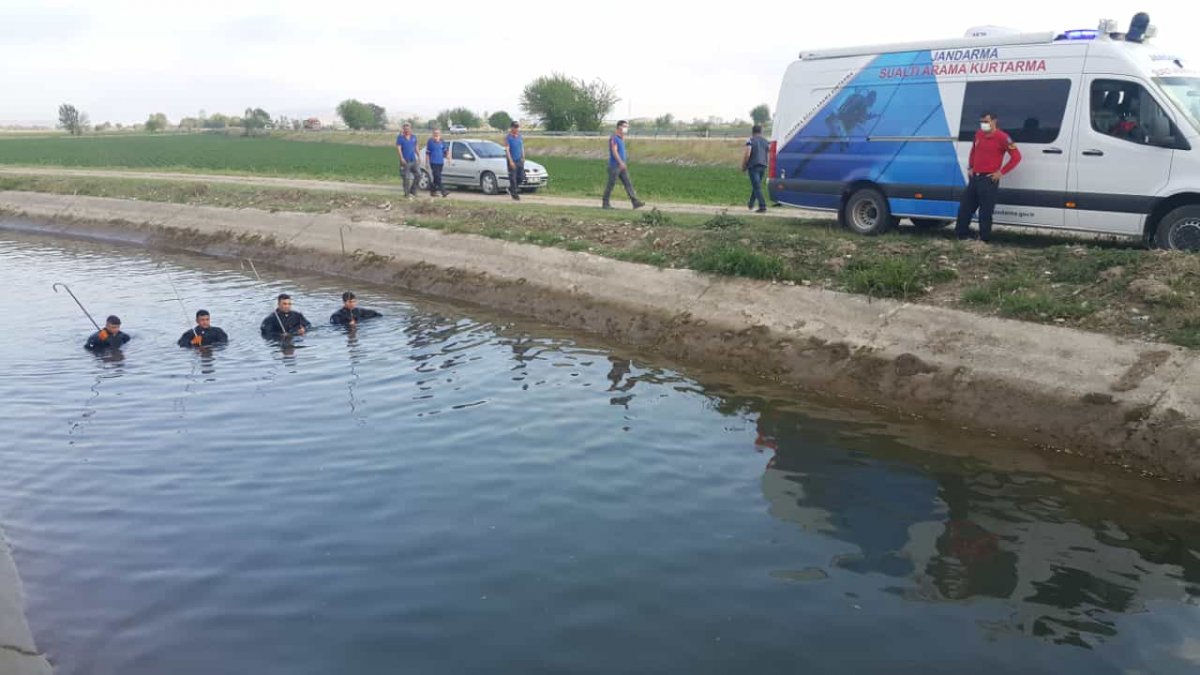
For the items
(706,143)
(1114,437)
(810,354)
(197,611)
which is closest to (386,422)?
(197,611)

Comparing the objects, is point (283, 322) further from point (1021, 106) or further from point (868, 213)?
point (1021, 106)

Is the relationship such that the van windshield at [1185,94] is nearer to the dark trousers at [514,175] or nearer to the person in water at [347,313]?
the person in water at [347,313]

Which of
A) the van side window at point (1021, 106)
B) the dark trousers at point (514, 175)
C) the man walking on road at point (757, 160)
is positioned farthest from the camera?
the dark trousers at point (514, 175)

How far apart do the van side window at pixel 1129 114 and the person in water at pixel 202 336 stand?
12.8 metres

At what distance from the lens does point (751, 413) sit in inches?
435

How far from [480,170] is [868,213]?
14.6 meters

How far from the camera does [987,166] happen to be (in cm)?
1284

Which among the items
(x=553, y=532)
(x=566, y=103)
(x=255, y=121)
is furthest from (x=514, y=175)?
(x=255, y=121)

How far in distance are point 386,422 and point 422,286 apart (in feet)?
29.2

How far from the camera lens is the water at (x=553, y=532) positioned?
6082 mm

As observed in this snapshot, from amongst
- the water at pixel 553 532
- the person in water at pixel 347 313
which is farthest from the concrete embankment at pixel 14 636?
Answer: the person in water at pixel 347 313

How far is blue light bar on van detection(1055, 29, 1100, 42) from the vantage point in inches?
494

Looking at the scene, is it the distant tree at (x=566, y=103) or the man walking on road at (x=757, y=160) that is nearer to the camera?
the man walking on road at (x=757, y=160)

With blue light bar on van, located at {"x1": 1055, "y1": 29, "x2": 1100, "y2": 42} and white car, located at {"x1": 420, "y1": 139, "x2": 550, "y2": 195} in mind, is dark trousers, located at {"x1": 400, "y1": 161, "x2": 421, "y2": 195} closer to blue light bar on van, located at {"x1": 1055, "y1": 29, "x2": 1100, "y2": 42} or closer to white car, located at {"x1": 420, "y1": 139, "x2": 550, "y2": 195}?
white car, located at {"x1": 420, "y1": 139, "x2": 550, "y2": 195}
